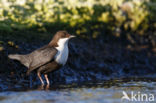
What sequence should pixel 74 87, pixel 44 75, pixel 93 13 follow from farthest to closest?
1. pixel 93 13
2. pixel 44 75
3. pixel 74 87

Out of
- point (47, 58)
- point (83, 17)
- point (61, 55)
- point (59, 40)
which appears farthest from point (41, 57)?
point (83, 17)

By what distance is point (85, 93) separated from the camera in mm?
9258

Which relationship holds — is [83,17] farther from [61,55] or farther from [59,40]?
[61,55]

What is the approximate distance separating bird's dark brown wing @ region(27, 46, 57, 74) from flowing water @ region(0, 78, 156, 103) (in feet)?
2.17

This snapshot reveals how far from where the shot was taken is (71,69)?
12.1 m

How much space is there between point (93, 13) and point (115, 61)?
2.63 metres

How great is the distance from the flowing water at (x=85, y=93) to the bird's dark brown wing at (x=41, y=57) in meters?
0.66

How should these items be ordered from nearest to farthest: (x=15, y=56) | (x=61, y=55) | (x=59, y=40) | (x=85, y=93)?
1. (x=85, y=93)
2. (x=61, y=55)
3. (x=15, y=56)
4. (x=59, y=40)

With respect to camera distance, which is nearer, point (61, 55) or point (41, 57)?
point (61, 55)

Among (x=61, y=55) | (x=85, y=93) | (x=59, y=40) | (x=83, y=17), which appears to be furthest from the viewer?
(x=83, y=17)

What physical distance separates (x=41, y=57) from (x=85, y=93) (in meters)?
1.87

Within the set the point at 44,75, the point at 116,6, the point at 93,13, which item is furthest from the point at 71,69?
the point at 116,6

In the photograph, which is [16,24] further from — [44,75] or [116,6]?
[116,6]

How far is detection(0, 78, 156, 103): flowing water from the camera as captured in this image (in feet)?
27.8
